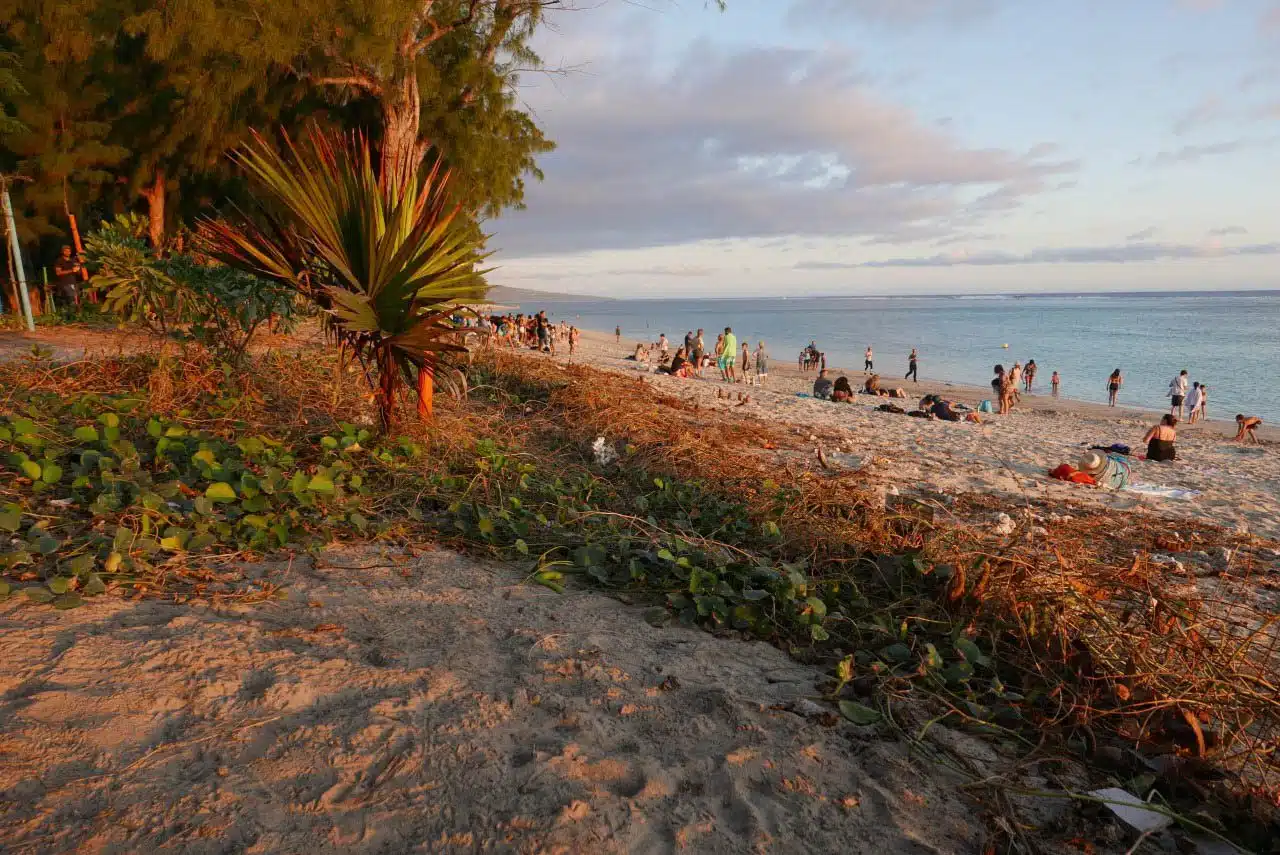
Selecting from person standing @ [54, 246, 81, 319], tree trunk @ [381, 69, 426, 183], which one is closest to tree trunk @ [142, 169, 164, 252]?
person standing @ [54, 246, 81, 319]

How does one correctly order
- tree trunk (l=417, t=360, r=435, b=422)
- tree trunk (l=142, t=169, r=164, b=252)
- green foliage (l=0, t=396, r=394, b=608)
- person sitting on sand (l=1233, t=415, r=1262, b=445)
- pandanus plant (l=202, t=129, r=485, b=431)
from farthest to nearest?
person sitting on sand (l=1233, t=415, r=1262, b=445) → tree trunk (l=142, t=169, r=164, b=252) → tree trunk (l=417, t=360, r=435, b=422) → pandanus plant (l=202, t=129, r=485, b=431) → green foliage (l=0, t=396, r=394, b=608)

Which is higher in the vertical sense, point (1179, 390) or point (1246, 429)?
point (1179, 390)

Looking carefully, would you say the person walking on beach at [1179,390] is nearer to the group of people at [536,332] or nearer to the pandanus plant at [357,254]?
the group of people at [536,332]

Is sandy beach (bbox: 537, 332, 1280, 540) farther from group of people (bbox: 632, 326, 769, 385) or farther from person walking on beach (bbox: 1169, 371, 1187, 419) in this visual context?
group of people (bbox: 632, 326, 769, 385)

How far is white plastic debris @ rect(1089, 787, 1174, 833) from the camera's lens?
6.03ft

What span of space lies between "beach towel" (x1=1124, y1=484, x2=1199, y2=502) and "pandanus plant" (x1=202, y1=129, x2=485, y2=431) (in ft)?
24.3

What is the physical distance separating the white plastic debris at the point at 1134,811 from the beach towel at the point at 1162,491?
6.68m

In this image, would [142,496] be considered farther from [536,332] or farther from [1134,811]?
[536,332]

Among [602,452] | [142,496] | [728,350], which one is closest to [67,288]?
[602,452]

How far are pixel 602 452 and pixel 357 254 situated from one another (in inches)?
89.3

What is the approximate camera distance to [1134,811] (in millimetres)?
1885

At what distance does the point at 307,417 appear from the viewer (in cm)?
458

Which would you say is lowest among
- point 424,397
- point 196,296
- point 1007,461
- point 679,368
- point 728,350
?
point 1007,461

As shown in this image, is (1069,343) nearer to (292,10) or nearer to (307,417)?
(292,10)
